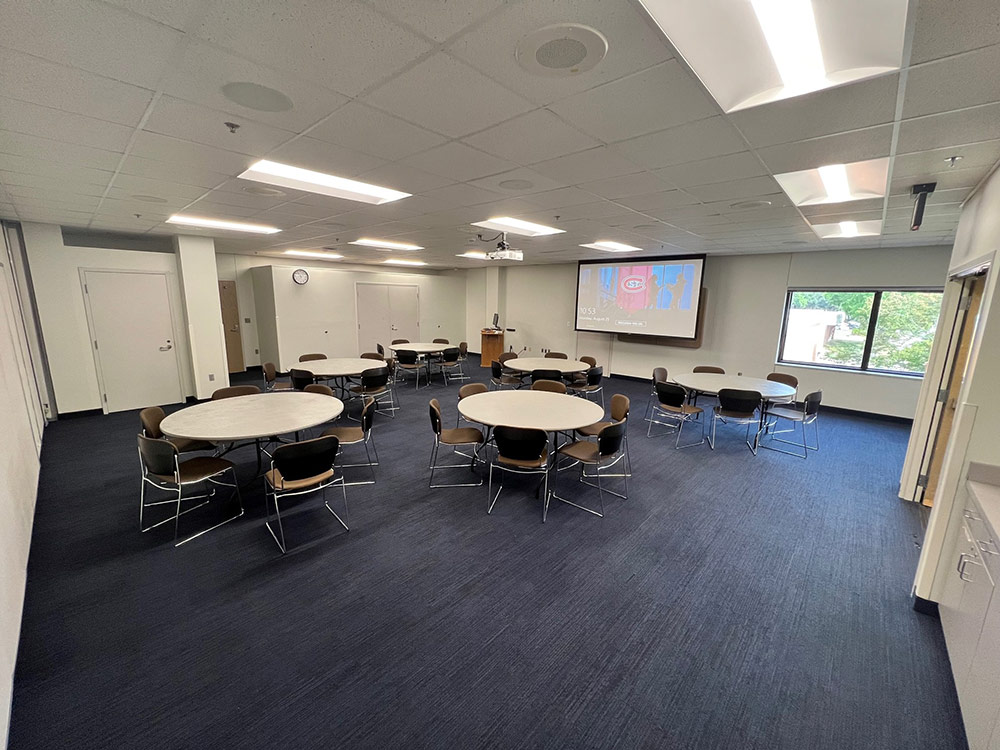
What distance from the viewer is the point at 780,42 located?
1.66 m

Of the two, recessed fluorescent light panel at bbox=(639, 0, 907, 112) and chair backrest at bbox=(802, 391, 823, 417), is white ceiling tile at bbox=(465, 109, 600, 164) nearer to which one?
recessed fluorescent light panel at bbox=(639, 0, 907, 112)

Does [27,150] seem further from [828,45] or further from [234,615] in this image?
[828,45]

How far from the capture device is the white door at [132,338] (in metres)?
5.88

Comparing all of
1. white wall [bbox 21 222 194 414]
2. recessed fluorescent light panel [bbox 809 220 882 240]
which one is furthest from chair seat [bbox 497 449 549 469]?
white wall [bbox 21 222 194 414]

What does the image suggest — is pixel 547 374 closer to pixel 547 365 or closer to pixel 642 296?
pixel 547 365

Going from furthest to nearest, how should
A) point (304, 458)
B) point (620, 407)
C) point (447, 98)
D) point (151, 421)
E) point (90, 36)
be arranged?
point (620, 407), point (151, 421), point (304, 458), point (447, 98), point (90, 36)

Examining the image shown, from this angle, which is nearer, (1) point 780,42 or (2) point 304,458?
(1) point 780,42

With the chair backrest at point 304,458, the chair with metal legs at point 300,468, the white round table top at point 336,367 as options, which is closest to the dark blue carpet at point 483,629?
the chair with metal legs at point 300,468

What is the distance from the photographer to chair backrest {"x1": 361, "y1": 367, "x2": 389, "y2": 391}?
5.45 meters

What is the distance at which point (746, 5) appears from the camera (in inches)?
59.1

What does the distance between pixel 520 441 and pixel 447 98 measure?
2321mm

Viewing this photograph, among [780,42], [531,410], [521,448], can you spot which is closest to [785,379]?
[531,410]

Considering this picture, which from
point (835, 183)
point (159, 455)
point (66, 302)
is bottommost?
point (159, 455)

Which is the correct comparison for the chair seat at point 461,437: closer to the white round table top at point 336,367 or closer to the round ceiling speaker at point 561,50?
the white round table top at point 336,367
